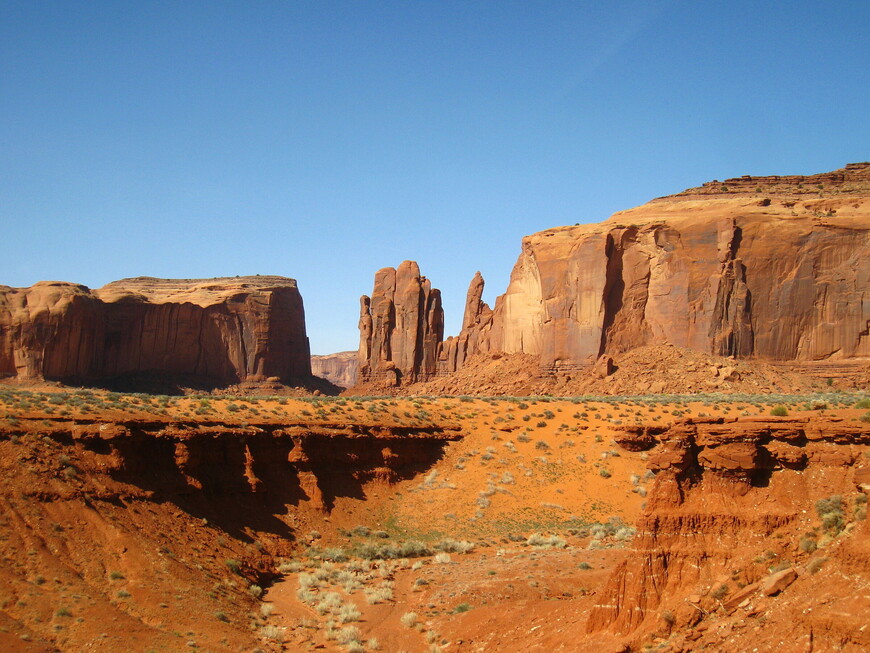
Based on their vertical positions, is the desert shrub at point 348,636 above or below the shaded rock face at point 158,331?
below

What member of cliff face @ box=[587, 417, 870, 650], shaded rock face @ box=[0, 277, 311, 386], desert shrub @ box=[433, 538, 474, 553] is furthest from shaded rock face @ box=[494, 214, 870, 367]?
cliff face @ box=[587, 417, 870, 650]

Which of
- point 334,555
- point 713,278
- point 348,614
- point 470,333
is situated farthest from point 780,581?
point 470,333

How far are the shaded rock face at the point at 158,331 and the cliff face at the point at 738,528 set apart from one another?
73.5 meters

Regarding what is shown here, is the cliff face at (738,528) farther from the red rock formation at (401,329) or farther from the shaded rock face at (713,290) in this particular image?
the red rock formation at (401,329)

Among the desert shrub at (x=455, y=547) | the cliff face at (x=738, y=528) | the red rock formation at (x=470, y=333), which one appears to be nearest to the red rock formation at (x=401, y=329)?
the red rock formation at (x=470, y=333)

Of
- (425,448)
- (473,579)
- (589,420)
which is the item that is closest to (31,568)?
(473,579)

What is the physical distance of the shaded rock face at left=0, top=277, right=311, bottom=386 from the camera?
253 feet

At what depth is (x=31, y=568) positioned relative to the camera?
18844 millimetres

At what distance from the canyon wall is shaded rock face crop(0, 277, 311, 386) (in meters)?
31.7

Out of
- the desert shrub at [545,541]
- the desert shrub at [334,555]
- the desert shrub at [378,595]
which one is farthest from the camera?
the desert shrub at [545,541]

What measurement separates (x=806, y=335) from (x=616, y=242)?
16.6 meters

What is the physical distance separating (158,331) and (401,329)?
26.0m

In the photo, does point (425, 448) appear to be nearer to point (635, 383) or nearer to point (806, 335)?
point (635, 383)

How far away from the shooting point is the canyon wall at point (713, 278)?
65.4 meters
